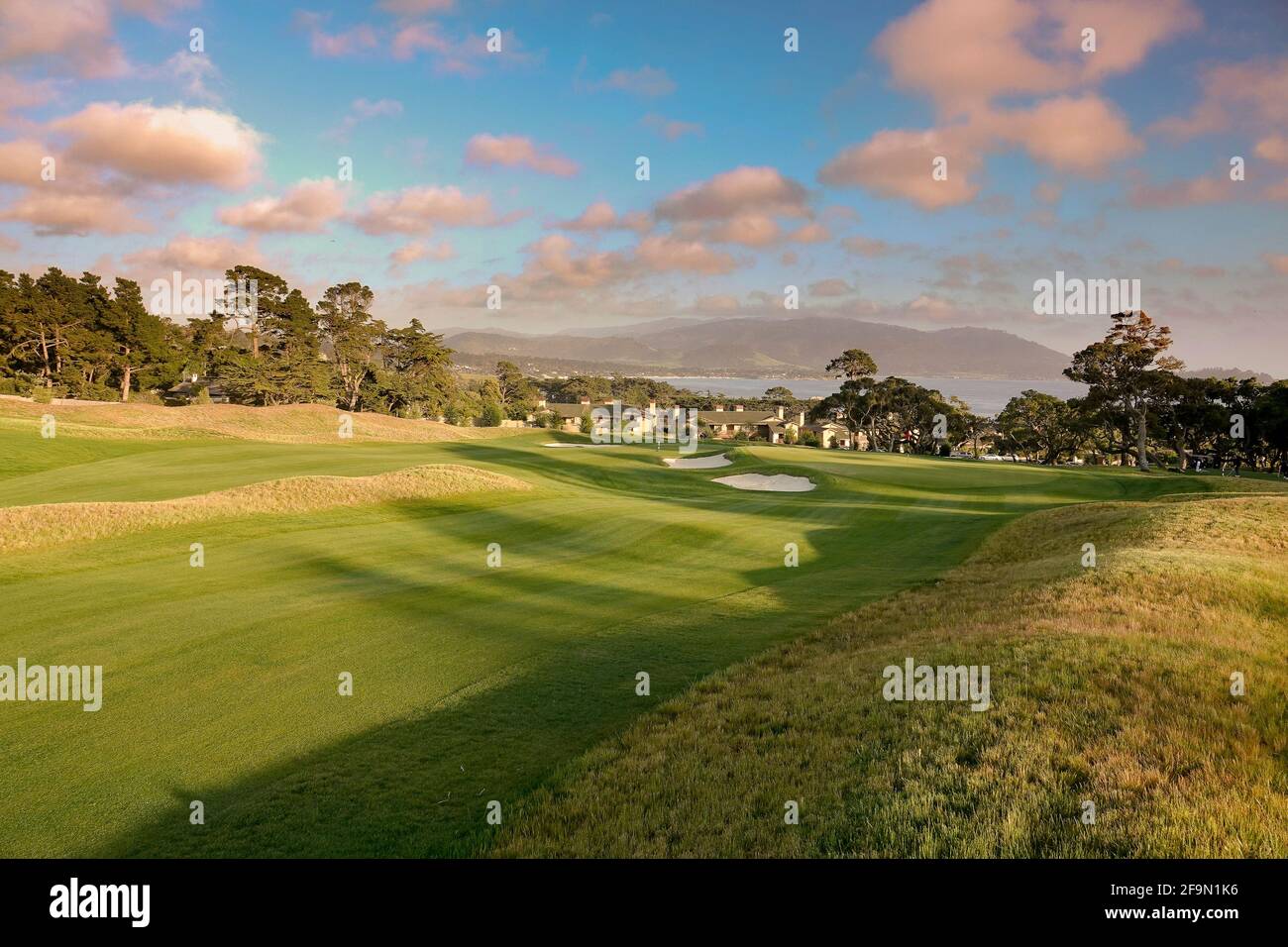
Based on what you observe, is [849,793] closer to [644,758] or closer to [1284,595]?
[644,758]

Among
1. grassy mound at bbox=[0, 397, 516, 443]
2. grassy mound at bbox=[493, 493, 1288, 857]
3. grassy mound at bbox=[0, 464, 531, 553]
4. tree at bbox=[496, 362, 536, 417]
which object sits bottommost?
grassy mound at bbox=[493, 493, 1288, 857]

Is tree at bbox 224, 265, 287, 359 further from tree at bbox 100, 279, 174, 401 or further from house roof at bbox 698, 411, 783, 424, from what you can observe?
house roof at bbox 698, 411, 783, 424

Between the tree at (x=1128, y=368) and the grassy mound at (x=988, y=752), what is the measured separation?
183 feet

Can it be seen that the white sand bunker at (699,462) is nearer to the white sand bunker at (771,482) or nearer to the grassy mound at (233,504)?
the white sand bunker at (771,482)

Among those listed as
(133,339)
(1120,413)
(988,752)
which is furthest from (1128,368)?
(133,339)

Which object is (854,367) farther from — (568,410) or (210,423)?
(210,423)

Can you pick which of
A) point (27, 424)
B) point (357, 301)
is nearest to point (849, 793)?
point (27, 424)

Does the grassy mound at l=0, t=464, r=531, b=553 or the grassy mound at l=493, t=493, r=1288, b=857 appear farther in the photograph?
the grassy mound at l=0, t=464, r=531, b=553

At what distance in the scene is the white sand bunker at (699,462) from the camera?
4932 centimetres

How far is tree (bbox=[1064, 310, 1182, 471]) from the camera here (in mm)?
54062

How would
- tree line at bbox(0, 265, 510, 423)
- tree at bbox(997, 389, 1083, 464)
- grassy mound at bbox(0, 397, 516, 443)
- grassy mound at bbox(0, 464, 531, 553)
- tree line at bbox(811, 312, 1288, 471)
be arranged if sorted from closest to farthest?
grassy mound at bbox(0, 464, 531, 553) → grassy mound at bbox(0, 397, 516, 443) → tree line at bbox(811, 312, 1288, 471) → tree line at bbox(0, 265, 510, 423) → tree at bbox(997, 389, 1083, 464)

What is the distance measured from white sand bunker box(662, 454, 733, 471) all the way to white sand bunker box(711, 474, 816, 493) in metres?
9.46

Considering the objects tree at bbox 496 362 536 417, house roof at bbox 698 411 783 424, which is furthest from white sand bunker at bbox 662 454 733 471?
house roof at bbox 698 411 783 424
